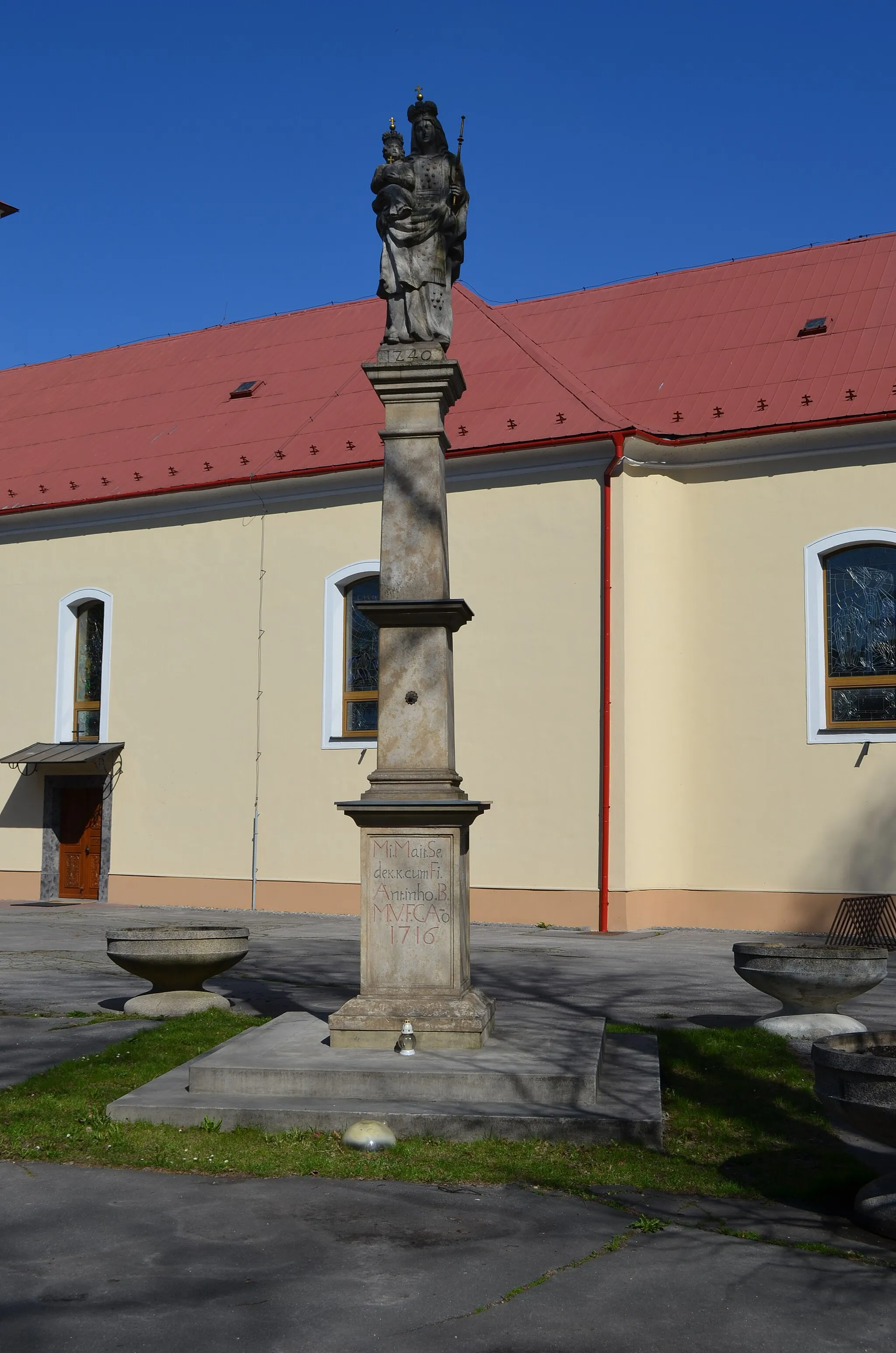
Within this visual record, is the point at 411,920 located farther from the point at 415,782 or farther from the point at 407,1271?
the point at 407,1271

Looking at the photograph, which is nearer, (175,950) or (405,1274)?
(405,1274)

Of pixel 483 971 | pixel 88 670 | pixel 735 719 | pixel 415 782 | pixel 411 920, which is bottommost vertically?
pixel 483 971

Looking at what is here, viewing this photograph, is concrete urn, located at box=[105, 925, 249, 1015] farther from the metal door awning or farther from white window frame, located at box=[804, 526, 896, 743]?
the metal door awning

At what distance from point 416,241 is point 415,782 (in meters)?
3.36

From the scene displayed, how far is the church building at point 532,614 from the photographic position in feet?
58.7

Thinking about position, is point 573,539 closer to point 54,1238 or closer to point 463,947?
point 463,947

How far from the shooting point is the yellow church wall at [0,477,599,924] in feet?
60.4

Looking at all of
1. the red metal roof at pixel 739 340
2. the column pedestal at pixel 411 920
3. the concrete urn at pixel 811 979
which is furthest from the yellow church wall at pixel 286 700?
the column pedestal at pixel 411 920

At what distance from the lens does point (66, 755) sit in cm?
2136

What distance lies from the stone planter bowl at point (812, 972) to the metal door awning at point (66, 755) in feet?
47.7

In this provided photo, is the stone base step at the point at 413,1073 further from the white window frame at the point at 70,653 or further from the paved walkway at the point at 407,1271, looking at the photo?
the white window frame at the point at 70,653

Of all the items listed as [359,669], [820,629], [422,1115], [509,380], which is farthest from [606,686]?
[422,1115]

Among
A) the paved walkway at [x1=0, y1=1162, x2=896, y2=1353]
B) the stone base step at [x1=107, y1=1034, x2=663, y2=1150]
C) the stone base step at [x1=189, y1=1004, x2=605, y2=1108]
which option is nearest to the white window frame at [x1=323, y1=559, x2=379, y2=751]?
the stone base step at [x1=189, y1=1004, x2=605, y2=1108]

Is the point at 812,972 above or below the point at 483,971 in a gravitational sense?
above
